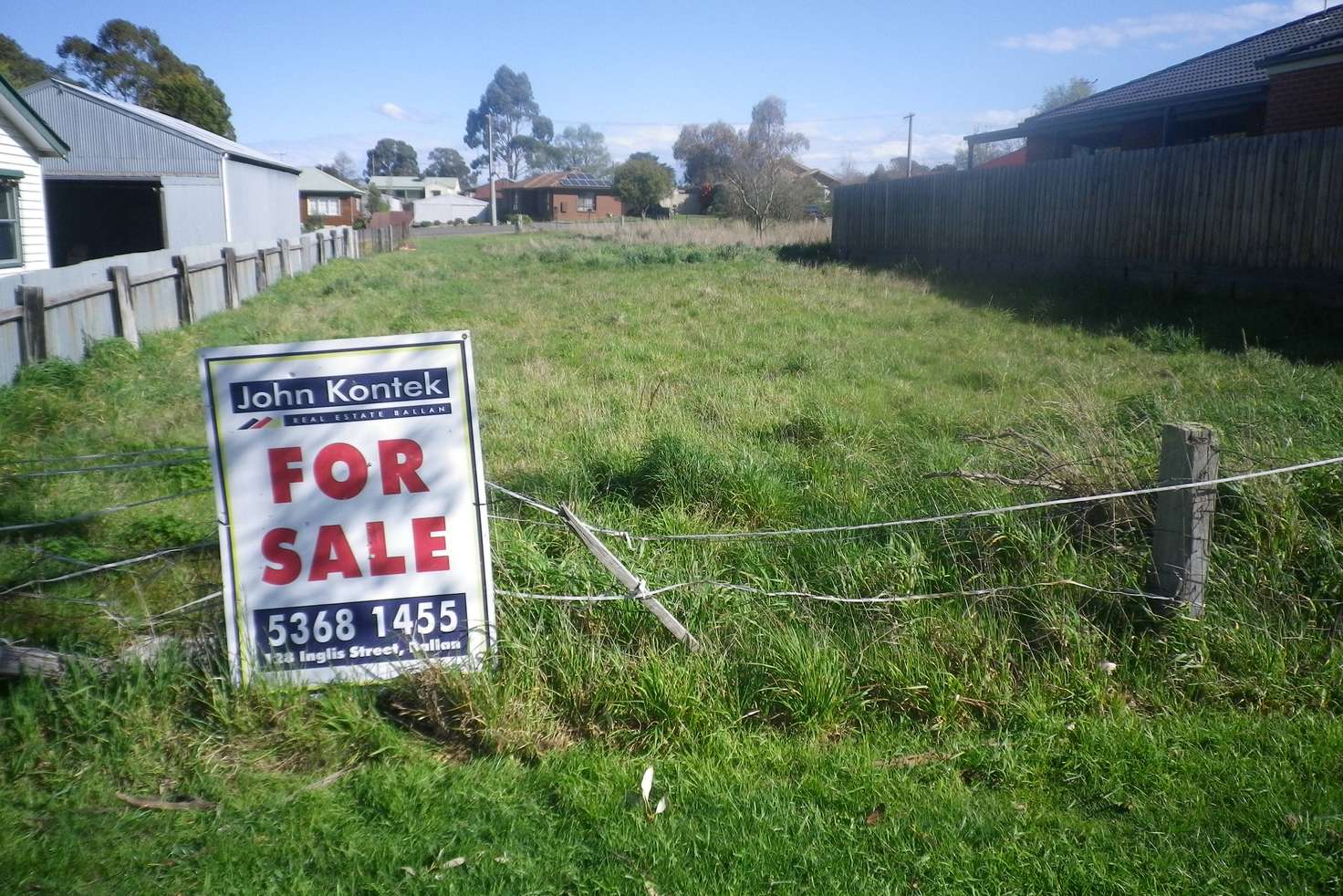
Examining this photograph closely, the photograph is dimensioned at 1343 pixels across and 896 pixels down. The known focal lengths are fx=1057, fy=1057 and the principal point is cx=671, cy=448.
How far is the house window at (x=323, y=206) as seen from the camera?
236 feet

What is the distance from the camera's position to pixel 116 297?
1202cm

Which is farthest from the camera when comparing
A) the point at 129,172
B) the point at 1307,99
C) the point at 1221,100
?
the point at 129,172

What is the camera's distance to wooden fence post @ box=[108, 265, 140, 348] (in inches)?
473

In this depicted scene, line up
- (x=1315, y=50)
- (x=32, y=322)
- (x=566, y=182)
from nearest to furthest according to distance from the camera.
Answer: (x=32, y=322) < (x=1315, y=50) < (x=566, y=182)

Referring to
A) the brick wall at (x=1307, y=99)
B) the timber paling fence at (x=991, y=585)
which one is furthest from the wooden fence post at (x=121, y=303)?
the brick wall at (x=1307, y=99)

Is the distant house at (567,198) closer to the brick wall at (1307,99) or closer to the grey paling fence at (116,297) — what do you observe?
the grey paling fence at (116,297)

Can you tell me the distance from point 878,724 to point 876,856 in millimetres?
827

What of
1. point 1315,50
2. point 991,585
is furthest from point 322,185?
point 991,585

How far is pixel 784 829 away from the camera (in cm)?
319

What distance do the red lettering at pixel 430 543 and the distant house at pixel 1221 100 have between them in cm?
1736

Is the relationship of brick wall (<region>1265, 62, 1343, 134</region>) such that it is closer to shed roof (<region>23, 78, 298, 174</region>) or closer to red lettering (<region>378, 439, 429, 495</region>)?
red lettering (<region>378, 439, 429, 495</region>)

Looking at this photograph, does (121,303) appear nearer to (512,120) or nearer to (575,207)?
→ (575,207)

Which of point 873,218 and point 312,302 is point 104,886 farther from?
point 873,218

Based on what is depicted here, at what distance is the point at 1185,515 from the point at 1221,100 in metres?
20.8
